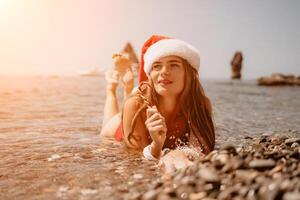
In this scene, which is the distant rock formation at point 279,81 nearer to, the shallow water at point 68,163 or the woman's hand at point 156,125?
the shallow water at point 68,163

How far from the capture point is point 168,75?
5426 mm

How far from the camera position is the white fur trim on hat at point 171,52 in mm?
5555

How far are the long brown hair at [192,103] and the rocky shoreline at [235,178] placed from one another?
2159mm

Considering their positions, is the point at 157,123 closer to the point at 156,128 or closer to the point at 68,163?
the point at 156,128

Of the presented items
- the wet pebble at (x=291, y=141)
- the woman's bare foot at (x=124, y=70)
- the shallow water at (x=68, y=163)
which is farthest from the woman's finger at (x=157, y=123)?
the woman's bare foot at (x=124, y=70)

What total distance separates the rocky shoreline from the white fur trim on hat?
7.83 feet

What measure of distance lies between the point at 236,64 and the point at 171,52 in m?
120

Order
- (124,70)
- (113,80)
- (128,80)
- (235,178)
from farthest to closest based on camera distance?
(113,80) < (124,70) < (128,80) < (235,178)

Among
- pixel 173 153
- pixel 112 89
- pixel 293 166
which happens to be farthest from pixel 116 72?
pixel 293 166

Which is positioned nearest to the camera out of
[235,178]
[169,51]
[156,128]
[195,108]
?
[235,178]

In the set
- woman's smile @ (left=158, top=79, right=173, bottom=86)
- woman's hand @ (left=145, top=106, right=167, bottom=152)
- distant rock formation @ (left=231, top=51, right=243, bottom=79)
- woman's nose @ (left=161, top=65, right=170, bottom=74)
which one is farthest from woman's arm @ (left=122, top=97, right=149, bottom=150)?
distant rock formation @ (left=231, top=51, right=243, bottom=79)

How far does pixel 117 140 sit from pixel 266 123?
5.73m

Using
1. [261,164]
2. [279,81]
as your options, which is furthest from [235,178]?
[279,81]

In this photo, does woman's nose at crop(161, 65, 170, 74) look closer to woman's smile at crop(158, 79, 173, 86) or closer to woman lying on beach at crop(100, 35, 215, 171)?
woman lying on beach at crop(100, 35, 215, 171)
